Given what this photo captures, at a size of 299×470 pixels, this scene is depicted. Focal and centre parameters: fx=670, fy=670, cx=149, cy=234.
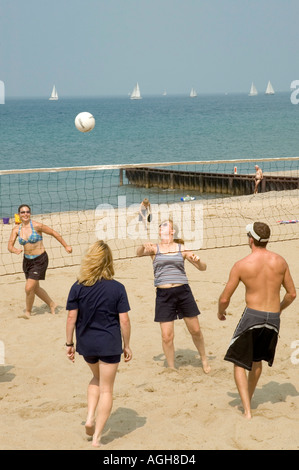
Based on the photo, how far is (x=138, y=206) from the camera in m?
24.4

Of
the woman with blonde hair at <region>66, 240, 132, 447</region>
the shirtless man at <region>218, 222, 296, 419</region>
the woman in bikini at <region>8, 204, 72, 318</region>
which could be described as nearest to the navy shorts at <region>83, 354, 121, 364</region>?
the woman with blonde hair at <region>66, 240, 132, 447</region>

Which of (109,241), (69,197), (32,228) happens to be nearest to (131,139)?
(69,197)

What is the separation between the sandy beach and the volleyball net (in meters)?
3.10

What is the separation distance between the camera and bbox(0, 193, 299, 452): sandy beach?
499 centimetres

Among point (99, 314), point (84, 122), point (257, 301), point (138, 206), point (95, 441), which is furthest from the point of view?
point (138, 206)

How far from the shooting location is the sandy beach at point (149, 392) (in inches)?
197

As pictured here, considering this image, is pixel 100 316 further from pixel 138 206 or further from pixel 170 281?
pixel 138 206

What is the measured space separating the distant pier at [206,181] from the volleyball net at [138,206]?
0.04 meters

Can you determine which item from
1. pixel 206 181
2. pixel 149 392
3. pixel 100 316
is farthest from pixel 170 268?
pixel 206 181

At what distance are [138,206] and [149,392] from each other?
1855 centimetres

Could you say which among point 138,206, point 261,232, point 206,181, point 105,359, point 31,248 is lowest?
point 105,359

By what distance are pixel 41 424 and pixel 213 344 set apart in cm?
263

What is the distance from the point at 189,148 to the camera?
6006 centimetres
